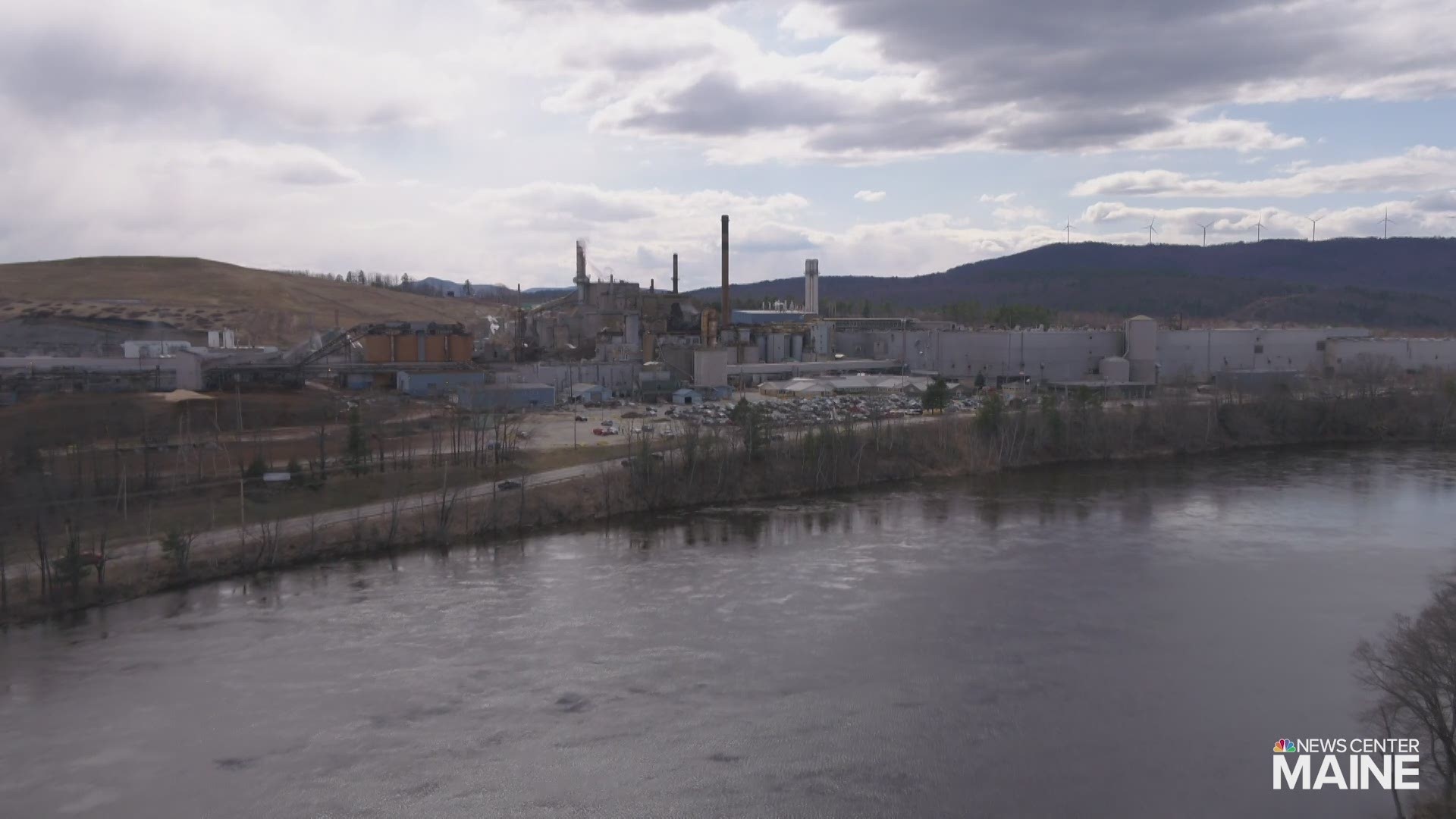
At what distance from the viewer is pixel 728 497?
10102 mm

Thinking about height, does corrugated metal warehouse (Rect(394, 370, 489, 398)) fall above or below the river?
above

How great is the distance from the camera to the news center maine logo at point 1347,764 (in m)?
4.04

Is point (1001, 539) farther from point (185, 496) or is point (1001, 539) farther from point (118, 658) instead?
point (185, 496)

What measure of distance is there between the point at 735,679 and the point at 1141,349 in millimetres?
15405

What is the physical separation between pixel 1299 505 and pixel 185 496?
9.90 m

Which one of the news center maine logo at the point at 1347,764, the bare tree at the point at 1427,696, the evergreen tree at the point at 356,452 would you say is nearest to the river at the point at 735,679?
the news center maine logo at the point at 1347,764

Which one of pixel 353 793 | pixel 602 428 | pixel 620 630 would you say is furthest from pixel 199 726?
pixel 602 428

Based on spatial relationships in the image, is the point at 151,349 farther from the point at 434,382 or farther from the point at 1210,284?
the point at 1210,284

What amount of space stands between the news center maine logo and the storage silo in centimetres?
1472

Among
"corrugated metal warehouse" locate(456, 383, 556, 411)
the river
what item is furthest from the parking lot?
the river

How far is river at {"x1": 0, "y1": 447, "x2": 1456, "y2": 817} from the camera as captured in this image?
4168mm

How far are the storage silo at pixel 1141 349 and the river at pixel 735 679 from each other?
1023cm

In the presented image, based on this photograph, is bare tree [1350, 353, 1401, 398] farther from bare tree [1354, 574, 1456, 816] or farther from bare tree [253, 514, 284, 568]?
bare tree [253, 514, 284, 568]

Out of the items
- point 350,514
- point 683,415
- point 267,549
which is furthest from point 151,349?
point 267,549
